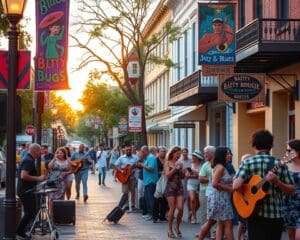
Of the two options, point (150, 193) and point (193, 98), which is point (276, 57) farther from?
point (193, 98)

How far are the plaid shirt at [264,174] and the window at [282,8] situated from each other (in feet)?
40.0

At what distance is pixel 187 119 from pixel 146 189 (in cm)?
1377

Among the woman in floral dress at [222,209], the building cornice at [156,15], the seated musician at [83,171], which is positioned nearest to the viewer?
the woman in floral dress at [222,209]

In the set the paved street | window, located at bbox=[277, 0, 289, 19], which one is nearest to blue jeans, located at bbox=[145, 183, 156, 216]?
the paved street

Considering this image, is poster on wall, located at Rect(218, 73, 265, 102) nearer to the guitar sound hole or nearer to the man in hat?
the man in hat

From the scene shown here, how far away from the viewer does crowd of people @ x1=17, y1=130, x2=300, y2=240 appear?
775 cm

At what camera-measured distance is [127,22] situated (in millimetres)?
30625

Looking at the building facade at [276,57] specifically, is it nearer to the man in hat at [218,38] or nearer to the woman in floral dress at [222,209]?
the man in hat at [218,38]

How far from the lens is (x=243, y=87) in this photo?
731 inches

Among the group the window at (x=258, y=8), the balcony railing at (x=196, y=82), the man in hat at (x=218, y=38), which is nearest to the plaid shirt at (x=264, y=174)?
the man in hat at (x=218, y=38)

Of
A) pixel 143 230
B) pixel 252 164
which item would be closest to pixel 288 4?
pixel 143 230

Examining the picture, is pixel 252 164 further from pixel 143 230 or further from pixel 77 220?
pixel 77 220

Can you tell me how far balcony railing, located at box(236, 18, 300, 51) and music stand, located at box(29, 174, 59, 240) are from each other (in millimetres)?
6259

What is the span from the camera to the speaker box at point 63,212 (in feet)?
52.3
